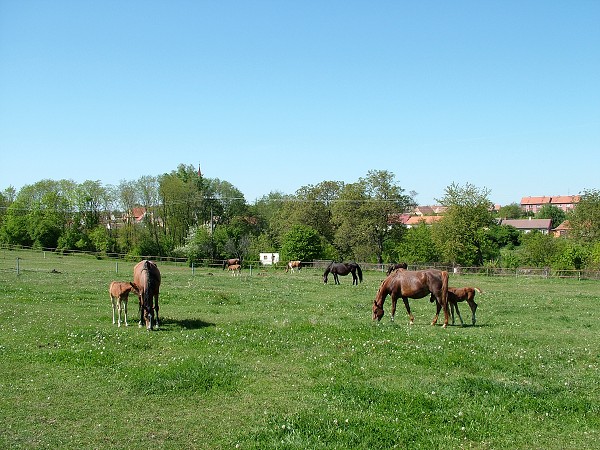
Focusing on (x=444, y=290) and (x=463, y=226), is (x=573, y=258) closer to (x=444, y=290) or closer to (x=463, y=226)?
(x=463, y=226)

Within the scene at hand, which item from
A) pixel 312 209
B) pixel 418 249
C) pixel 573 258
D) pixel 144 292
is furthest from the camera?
pixel 312 209

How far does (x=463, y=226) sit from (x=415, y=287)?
52952mm

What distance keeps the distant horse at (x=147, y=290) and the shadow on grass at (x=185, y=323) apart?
41 centimetres

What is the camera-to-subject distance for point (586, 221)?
71.1 metres

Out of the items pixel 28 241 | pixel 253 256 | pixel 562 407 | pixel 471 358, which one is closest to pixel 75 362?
pixel 471 358

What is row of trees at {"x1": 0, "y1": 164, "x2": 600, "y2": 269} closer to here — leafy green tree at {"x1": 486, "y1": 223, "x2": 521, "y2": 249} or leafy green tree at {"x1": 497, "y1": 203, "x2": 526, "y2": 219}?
leafy green tree at {"x1": 486, "y1": 223, "x2": 521, "y2": 249}

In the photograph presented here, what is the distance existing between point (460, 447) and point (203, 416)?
406 cm

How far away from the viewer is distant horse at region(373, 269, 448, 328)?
58.4 feet

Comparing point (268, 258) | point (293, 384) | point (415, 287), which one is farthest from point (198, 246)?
point (293, 384)

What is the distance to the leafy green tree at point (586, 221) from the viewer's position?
69.9 meters

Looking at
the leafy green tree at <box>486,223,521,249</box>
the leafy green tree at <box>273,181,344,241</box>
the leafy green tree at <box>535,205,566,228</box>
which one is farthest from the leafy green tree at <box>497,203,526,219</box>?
the leafy green tree at <box>273,181,344,241</box>

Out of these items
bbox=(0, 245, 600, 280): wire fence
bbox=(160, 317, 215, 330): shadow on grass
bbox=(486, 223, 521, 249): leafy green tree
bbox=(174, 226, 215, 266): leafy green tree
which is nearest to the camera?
bbox=(160, 317, 215, 330): shadow on grass

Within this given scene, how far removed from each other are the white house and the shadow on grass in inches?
2175

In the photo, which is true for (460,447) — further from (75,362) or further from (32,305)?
(32,305)
